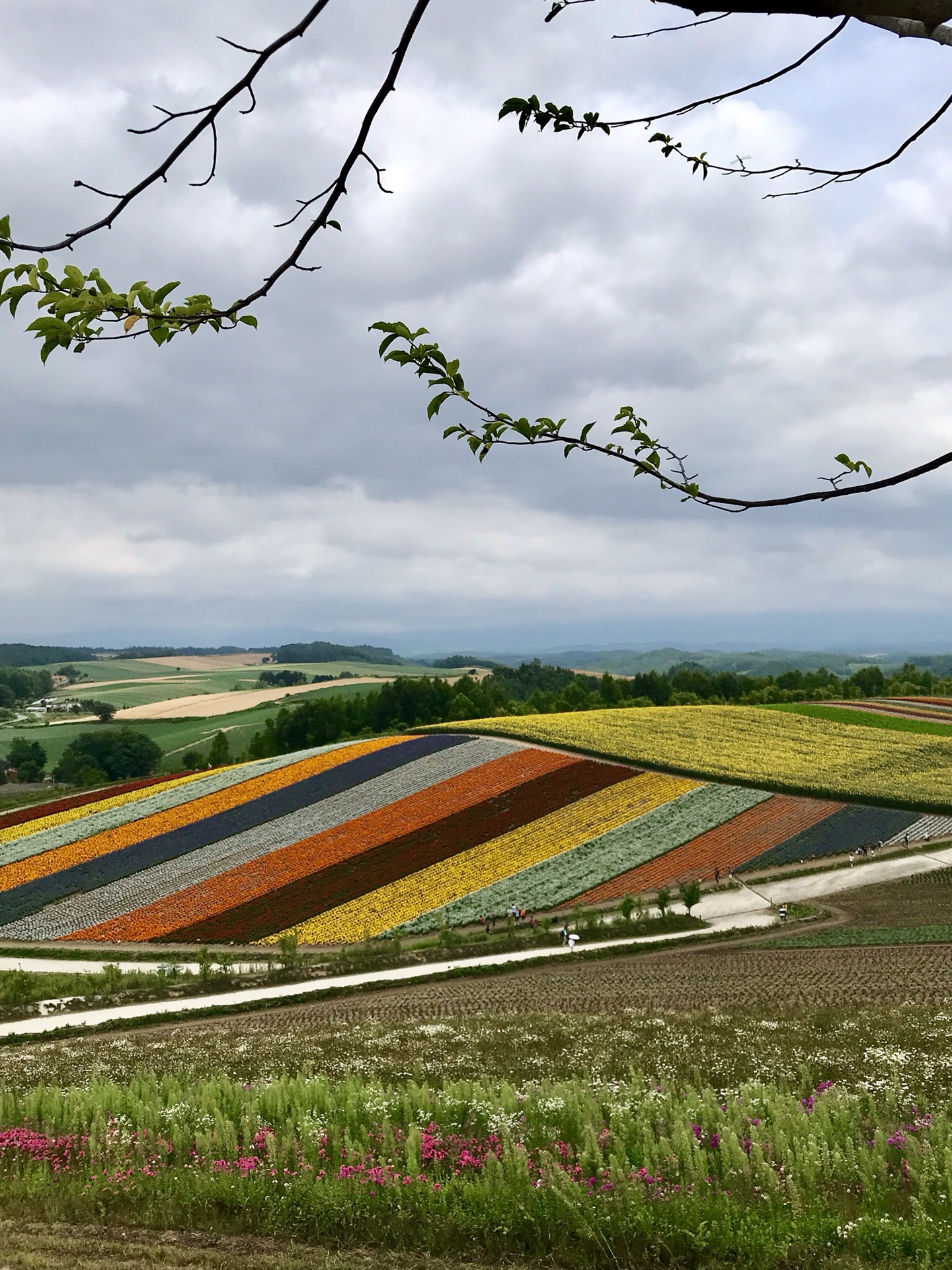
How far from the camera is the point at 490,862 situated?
38.4 meters

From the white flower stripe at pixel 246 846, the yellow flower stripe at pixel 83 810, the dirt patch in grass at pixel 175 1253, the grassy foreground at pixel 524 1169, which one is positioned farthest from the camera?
the yellow flower stripe at pixel 83 810

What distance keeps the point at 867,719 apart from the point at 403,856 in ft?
144

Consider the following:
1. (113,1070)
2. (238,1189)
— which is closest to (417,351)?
(238,1189)

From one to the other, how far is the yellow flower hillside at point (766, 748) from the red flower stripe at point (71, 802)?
22.6m

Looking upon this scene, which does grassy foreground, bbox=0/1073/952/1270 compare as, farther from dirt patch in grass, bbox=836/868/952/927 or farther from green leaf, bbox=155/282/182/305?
dirt patch in grass, bbox=836/868/952/927

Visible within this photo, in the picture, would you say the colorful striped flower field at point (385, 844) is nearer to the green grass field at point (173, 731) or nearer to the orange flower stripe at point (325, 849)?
the orange flower stripe at point (325, 849)

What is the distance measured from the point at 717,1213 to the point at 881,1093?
15.6 feet

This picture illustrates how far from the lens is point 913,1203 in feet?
20.1

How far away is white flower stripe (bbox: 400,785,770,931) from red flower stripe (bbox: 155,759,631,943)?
4.01 meters

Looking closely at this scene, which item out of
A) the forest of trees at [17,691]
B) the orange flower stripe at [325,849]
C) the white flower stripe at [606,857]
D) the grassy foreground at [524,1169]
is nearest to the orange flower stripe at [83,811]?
the orange flower stripe at [325,849]

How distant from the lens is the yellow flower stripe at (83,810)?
47531mm

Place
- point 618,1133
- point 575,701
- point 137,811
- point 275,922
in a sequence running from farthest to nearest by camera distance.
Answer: point 575,701 → point 137,811 → point 275,922 → point 618,1133

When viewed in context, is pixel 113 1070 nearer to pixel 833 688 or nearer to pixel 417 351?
pixel 417 351

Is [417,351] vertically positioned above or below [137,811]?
above
